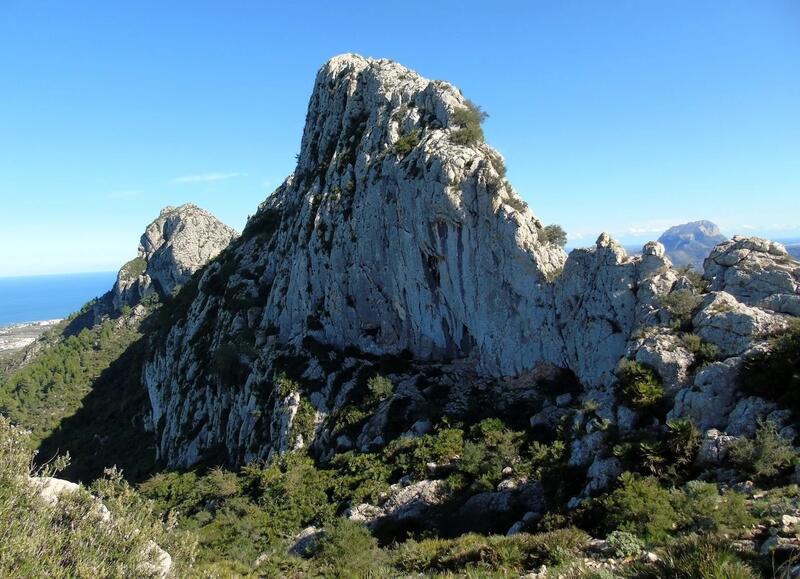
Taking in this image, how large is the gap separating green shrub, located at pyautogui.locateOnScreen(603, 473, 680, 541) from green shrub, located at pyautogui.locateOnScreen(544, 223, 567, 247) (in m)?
19.4

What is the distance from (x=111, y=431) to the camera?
63781 mm

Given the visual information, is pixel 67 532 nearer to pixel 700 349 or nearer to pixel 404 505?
pixel 404 505

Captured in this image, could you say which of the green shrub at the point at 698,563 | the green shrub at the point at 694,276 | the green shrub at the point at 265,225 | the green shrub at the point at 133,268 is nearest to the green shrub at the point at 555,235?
the green shrub at the point at 694,276

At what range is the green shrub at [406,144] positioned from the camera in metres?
37.3

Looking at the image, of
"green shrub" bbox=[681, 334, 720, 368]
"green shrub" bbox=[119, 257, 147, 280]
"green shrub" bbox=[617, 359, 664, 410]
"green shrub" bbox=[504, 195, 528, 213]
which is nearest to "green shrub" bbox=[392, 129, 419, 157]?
"green shrub" bbox=[504, 195, 528, 213]

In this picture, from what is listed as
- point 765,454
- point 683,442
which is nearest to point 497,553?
point 683,442

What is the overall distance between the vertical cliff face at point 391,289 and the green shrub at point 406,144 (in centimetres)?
15

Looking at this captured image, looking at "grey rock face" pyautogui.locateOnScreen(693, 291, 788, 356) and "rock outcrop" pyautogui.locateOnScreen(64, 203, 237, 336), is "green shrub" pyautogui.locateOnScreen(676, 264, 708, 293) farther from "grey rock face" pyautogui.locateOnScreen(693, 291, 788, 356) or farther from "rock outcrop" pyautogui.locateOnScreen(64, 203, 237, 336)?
"rock outcrop" pyautogui.locateOnScreen(64, 203, 237, 336)

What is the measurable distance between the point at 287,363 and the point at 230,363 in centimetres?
735

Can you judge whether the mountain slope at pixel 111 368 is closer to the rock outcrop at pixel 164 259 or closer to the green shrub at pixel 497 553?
the rock outcrop at pixel 164 259

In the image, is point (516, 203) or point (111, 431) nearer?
point (516, 203)

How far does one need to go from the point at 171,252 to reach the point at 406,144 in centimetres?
9225

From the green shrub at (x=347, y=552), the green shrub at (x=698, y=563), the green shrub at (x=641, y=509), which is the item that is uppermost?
the green shrub at (x=698, y=563)

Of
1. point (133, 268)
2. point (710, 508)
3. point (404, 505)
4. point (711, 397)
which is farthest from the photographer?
point (133, 268)
